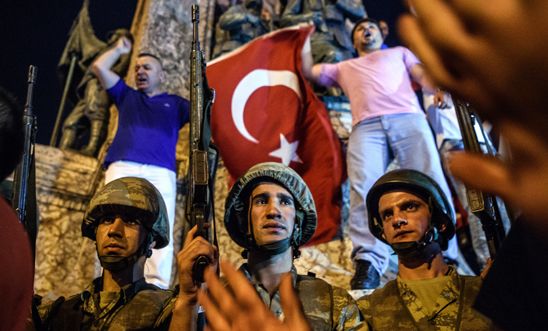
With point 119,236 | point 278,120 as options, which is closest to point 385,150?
point 278,120

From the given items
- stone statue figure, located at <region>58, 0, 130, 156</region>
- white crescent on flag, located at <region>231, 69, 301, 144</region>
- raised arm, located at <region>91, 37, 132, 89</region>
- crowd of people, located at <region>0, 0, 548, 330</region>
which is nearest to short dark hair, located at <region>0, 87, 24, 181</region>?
crowd of people, located at <region>0, 0, 548, 330</region>

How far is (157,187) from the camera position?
17.3 ft

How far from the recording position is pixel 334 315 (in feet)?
8.77

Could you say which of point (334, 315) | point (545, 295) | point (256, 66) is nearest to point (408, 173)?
point (334, 315)

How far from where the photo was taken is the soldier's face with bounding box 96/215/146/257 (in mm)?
3051

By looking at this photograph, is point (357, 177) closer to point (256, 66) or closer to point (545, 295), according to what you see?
point (256, 66)

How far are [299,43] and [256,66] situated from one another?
56cm

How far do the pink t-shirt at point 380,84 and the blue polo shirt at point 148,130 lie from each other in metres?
1.62

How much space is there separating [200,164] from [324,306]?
2.95 ft

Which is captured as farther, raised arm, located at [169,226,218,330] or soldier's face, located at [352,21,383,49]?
soldier's face, located at [352,21,383,49]

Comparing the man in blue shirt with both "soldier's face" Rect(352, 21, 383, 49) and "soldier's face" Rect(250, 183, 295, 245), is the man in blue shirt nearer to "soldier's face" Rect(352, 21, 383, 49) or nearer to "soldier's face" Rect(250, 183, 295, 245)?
"soldier's face" Rect(352, 21, 383, 49)

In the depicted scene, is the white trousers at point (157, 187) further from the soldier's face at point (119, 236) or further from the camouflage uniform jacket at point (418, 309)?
the camouflage uniform jacket at point (418, 309)

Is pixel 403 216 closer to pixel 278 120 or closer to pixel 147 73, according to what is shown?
pixel 278 120

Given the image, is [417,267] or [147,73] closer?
[417,267]
